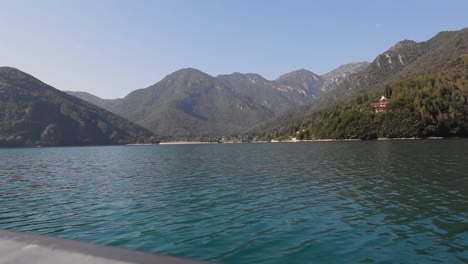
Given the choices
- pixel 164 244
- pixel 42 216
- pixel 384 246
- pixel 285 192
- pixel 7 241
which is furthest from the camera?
pixel 285 192

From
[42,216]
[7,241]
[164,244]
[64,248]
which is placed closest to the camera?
[64,248]

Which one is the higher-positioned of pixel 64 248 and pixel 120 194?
pixel 64 248

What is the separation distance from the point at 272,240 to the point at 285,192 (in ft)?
53.2

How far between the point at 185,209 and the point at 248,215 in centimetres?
573

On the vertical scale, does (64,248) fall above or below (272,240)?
above

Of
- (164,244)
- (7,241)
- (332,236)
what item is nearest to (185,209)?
(164,244)

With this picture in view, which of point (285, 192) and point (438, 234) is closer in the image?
point (438, 234)

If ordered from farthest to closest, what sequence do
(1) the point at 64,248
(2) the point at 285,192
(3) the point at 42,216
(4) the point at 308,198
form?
(2) the point at 285,192
(4) the point at 308,198
(3) the point at 42,216
(1) the point at 64,248

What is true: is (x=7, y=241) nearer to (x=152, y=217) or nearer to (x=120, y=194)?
(x=152, y=217)

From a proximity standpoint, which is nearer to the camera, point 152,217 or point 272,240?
point 272,240

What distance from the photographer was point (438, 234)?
60.2 ft

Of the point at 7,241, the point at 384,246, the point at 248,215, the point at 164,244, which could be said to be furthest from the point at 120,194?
the point at 7,241

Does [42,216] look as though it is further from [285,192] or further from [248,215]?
[285,192]

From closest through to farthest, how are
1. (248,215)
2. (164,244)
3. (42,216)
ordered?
1. (164,244)
2. (248,215)
3. (42,216)
